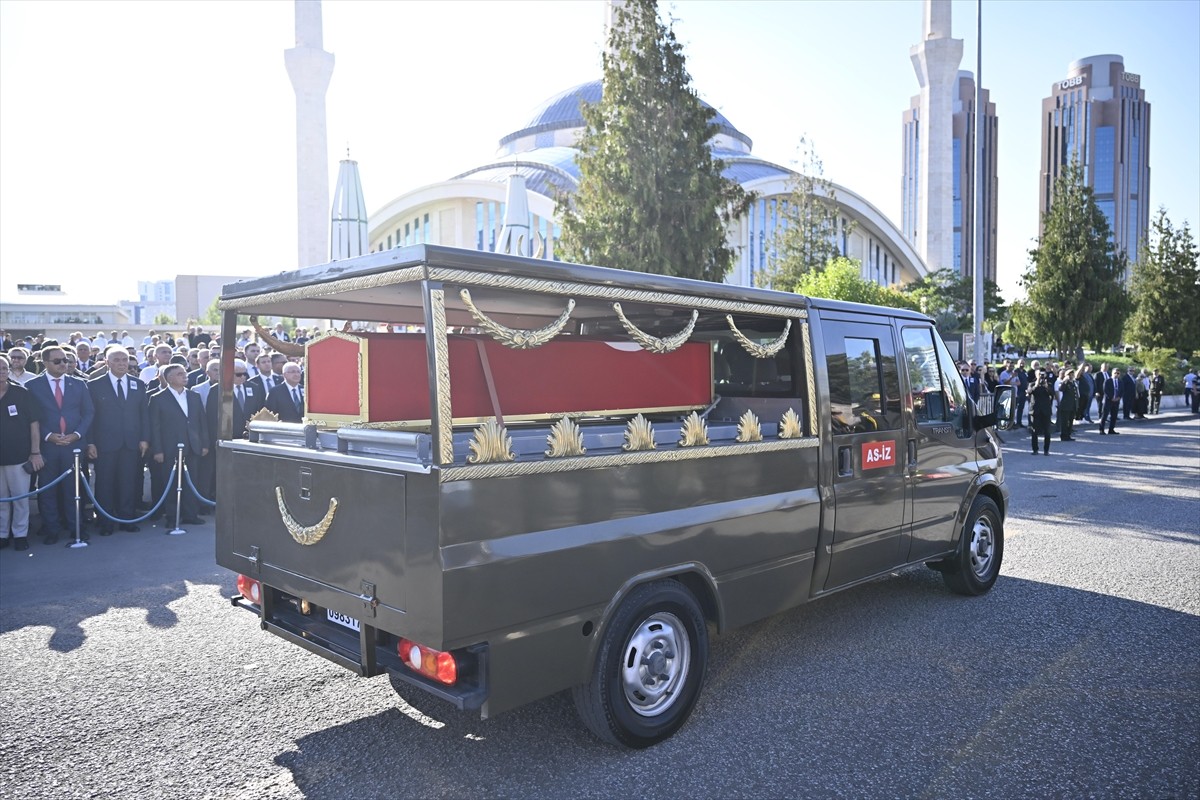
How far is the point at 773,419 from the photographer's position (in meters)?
5.38

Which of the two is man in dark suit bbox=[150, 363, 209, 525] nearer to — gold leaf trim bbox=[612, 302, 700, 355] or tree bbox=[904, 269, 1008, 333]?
gold leaf trim bbox=[612, 302, 700, 355]

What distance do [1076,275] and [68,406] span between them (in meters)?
34.4

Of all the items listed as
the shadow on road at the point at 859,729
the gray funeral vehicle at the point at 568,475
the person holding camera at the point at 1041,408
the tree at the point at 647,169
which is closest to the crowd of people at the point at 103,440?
the gray funeral vehicle at the point at 568,475

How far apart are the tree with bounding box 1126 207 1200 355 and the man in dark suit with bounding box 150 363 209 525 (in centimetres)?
3799

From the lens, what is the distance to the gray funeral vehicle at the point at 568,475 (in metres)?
3.46

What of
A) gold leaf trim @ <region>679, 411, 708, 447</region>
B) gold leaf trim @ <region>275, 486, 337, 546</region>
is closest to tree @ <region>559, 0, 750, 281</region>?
gold leaf trim @ <region>679, 411, 708, 447</region>

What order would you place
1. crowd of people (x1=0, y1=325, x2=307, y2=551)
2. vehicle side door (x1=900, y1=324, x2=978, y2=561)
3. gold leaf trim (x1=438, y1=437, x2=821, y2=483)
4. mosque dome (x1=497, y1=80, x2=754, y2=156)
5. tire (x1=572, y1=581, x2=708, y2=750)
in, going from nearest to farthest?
gold leaf trim (x1=438, y1=437, x2=821, y2=483) → tire (x1=572, y1=581, x2=708, y2=750) → vehicle side door (x1=900, y1=324, x2=978, y2=561) → crowd of people (x1=0, y1=325, x2=307, y2=551) → mosque dome (x1=497, y1=80, x2=754, y2=156)

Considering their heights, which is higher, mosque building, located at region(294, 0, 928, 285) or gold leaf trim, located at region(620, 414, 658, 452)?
mosque building, located at region(294, 0, 928, 285)

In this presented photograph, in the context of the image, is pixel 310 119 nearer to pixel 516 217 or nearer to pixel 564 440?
pixel 516 217

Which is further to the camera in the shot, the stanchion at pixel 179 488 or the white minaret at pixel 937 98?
the white minaret at pixel 937 98

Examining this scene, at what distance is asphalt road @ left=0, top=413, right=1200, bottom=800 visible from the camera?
374 cm

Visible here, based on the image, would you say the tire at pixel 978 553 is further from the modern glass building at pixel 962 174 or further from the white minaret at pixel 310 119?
the modern glass building at pixel 962 174

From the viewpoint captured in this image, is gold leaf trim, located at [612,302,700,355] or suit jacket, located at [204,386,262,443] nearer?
gold leaf trim, located at [612,302,700,355]

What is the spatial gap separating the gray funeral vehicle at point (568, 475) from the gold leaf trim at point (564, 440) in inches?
0.6
